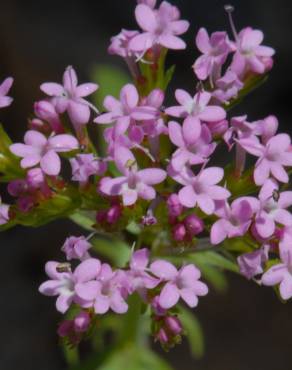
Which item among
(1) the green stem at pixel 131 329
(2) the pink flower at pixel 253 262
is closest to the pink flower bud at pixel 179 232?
(2) the pink flower at pixel 253 262

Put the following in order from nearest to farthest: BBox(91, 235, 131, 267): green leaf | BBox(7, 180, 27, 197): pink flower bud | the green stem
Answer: BBox(7, 180, 27, 197): pink flower bud
the green stem
BBox(91, 235, 131, 267): green leaf

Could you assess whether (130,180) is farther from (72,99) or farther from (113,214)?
(72,99)

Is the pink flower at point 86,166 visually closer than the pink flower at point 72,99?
Yes

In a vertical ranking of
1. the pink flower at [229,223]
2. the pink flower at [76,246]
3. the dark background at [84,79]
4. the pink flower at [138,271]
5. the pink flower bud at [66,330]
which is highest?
the pink flower at [76,246]

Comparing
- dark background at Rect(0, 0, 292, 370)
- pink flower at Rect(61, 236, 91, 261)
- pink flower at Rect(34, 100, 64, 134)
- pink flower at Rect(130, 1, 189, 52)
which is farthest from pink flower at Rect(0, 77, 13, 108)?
dark background at Rect(0, 0, 292, 370)

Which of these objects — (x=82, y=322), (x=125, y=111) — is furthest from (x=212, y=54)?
(x=82, y=322)

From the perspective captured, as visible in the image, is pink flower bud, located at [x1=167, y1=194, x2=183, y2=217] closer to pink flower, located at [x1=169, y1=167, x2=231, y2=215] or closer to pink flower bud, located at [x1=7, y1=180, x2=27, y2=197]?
pink flower, located at [x1=169, y1=167, x2=231, y2=215]

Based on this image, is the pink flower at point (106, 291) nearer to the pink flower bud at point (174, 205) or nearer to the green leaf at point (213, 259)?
the pink flower bud at point (174, 205)
